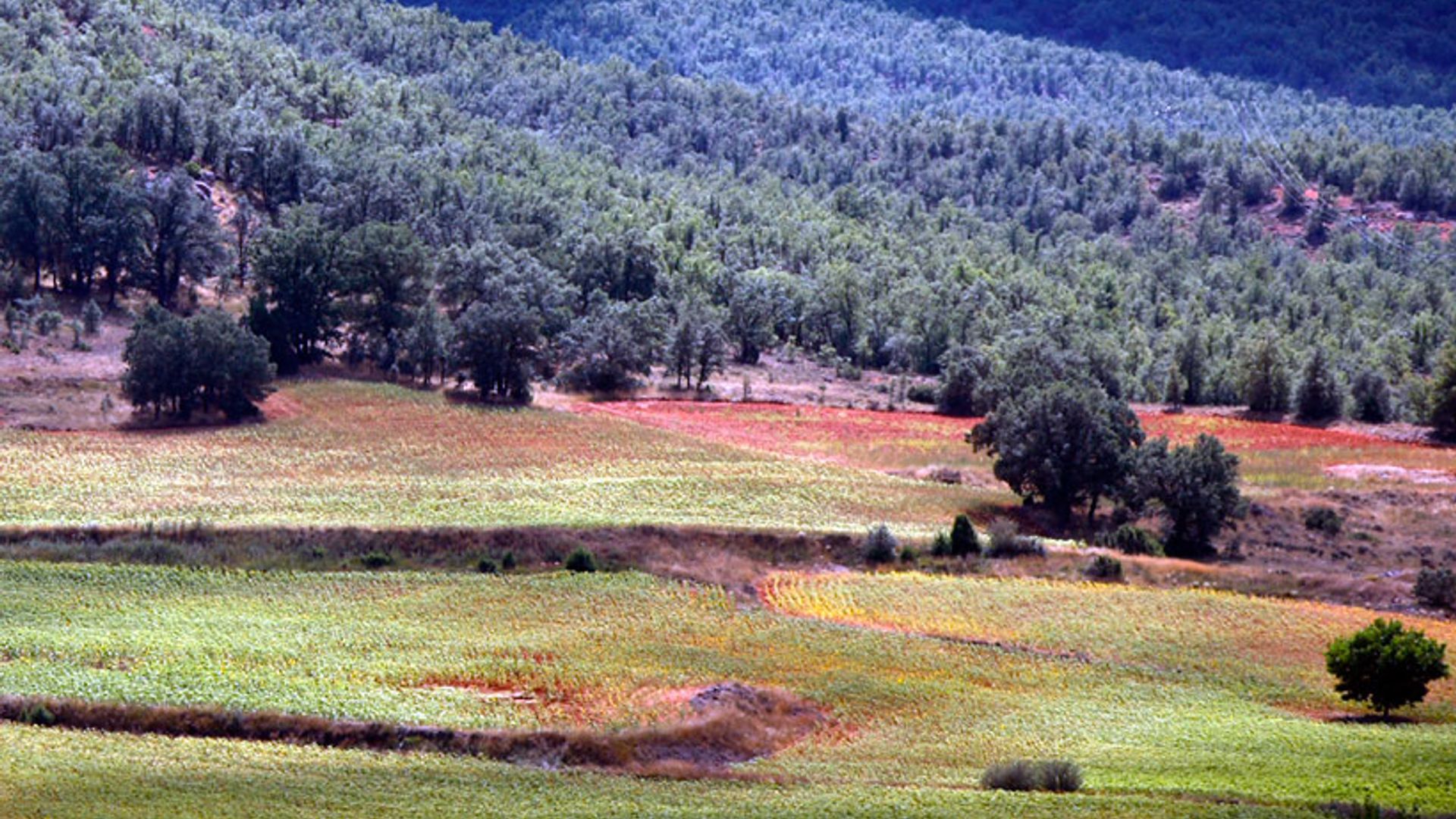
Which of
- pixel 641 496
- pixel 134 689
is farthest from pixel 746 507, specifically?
pixel 134 689

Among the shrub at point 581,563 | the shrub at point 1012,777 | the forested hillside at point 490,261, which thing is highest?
the forested hillside at point 490,261

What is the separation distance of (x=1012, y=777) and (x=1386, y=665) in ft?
52.6

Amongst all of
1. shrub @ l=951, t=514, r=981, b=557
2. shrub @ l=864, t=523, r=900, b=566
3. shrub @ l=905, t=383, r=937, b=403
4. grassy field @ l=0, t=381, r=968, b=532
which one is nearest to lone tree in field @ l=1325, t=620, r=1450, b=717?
shrub @ l=951, t=514, r=981, b=557

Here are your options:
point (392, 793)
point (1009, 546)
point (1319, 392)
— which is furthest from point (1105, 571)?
point (1319, 392)

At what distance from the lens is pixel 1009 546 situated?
246 feet

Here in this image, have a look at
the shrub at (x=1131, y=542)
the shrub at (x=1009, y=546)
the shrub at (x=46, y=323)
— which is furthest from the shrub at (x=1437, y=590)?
the shrub at (x=46, y=323)

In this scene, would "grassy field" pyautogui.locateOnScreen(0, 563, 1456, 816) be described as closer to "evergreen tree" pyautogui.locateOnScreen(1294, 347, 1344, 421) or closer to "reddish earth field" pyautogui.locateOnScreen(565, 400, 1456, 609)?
"reddish earth field" pyautogui.locateOnScreen(565, 400, 1456, 609)

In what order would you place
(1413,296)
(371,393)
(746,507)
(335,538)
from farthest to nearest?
(1413,296), (371,393), (746,507), (335,538)

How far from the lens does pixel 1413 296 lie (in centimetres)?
18312

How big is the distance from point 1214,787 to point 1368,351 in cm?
12025

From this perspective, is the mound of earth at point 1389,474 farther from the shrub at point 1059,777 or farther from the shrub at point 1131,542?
the shrub at point 1059,777

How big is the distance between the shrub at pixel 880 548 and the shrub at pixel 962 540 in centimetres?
249

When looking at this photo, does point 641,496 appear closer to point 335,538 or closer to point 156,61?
point 335,538

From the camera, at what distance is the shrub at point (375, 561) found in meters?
68.3
